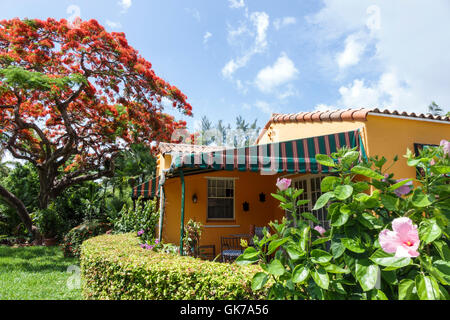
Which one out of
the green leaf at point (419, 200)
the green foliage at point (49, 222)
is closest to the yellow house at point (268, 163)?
the green leaf at point (419, 200)

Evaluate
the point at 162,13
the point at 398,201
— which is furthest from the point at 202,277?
the point at 162,13

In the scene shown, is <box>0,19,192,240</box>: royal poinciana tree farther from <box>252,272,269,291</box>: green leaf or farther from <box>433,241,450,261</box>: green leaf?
<box>433,241,450,261</box>: green leaf

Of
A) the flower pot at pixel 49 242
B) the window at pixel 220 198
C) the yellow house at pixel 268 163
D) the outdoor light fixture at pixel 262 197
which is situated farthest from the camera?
the flower pot at pixel 49 242

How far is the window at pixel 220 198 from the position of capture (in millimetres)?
11078

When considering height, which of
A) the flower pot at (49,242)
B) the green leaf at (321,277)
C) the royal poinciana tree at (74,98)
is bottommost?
the flower pot at (49,242)

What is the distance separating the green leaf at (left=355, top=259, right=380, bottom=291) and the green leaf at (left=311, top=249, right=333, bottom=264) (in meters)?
0.20

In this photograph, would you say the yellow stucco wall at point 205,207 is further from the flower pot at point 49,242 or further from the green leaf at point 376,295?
the flower pot at point 49,242

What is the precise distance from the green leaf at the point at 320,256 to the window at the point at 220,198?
922 cm

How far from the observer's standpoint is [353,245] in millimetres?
1756

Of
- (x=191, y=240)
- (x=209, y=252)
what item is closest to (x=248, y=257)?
(x=191, y=240)

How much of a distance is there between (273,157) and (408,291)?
5292mm

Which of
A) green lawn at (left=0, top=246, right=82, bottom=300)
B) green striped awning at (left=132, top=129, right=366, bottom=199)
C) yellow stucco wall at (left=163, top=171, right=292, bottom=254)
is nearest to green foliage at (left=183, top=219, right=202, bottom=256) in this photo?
green striped awning at (left=132, top=129, right=366, bottom=199)

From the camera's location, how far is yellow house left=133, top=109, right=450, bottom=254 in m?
6.64

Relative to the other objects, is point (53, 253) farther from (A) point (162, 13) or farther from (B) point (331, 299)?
(B) point (331, 299)
